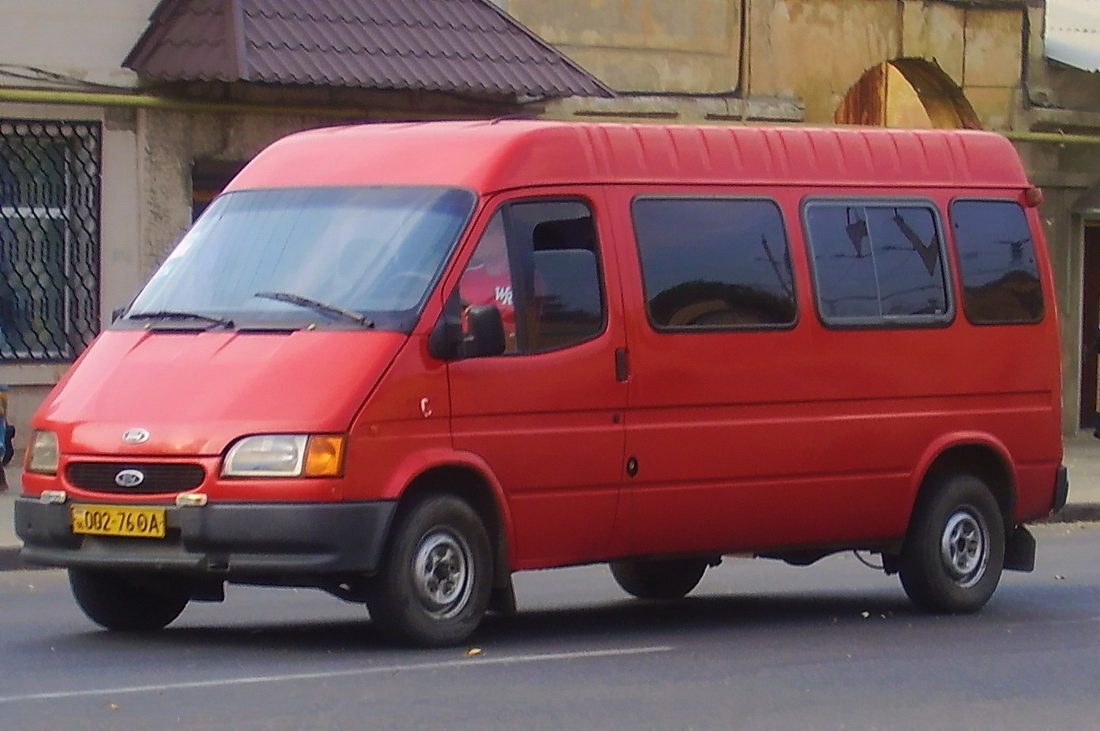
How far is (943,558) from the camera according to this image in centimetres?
1221

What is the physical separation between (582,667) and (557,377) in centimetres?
137

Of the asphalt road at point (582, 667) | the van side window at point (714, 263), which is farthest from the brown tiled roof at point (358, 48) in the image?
the van side window at point (714, 263)

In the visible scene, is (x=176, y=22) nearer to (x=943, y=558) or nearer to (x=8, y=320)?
(x=8, y=320)

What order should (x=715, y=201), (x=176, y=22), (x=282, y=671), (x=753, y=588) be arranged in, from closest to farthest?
(x=282, y=671) → (x=715, y=201) → (x=753, y=588) → (x=176, y=22)

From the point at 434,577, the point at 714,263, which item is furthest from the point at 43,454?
the point at 714,263

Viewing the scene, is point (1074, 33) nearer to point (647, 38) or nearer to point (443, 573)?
point (647, 38)

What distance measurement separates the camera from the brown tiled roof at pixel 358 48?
2023cm

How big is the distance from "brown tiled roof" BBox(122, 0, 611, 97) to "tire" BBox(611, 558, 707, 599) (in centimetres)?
833

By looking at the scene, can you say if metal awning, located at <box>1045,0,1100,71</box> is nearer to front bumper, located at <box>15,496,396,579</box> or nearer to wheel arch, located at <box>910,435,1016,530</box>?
wheel arch, located at <box>910,435,1016,530</box>

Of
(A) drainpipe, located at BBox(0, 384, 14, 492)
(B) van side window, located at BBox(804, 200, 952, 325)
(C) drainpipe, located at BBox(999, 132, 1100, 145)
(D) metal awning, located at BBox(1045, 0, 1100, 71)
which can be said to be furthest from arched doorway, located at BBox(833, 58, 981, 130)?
(B) van side window, located at BBox(804, 200, 952, 325)

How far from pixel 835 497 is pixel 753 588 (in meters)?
2.35

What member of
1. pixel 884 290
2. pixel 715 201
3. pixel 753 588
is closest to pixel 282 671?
pixel 715 201

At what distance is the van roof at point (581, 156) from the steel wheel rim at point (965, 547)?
167 cm

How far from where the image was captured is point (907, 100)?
94.4 feet
